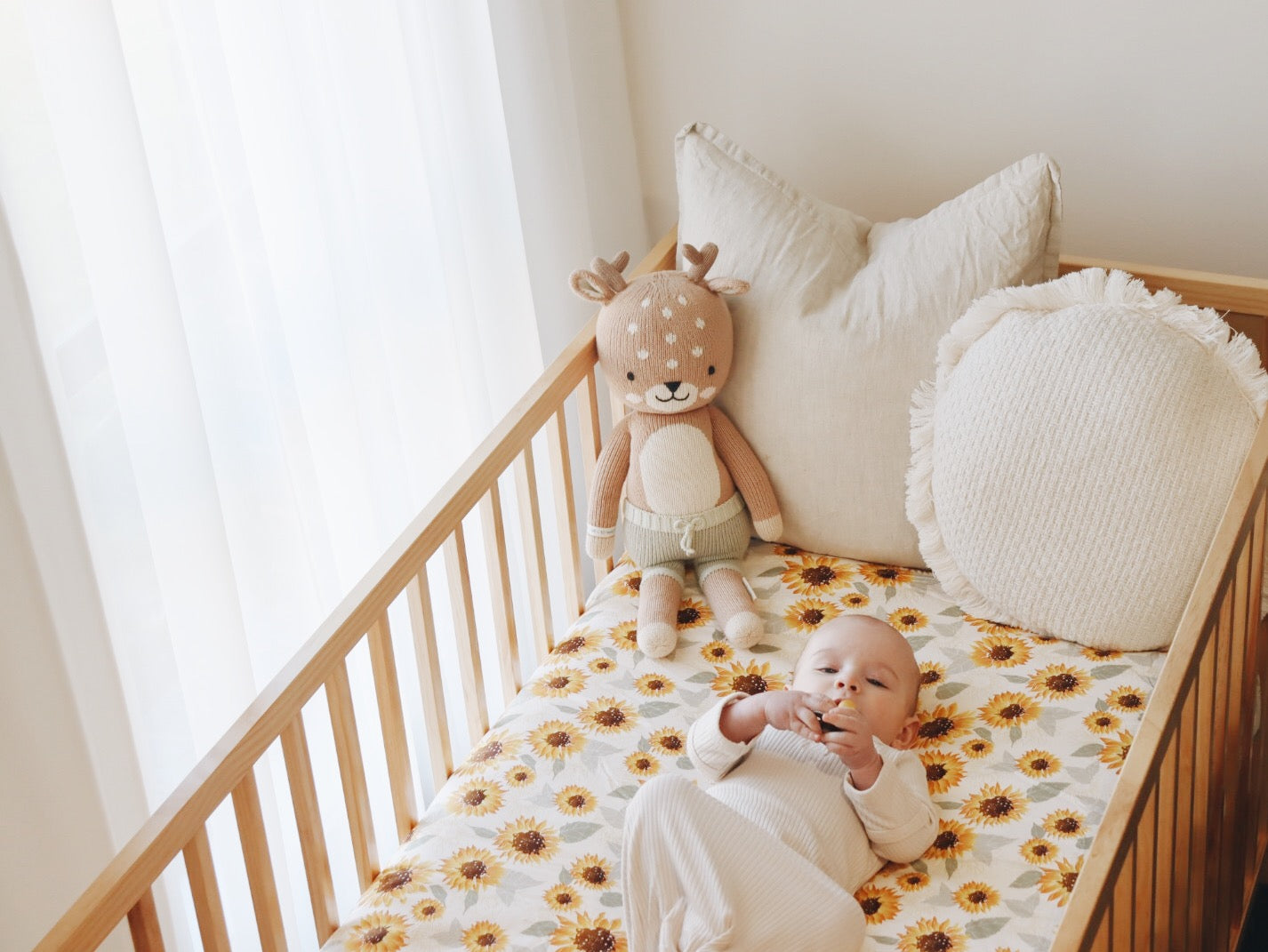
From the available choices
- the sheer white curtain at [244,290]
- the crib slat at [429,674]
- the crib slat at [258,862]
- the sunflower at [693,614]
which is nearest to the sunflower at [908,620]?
the sunflower at [693,614]

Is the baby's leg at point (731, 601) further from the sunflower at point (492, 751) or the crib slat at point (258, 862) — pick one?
the crib slat at point (258, 862)

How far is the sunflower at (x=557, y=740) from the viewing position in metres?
1.51

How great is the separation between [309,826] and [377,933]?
128 mm

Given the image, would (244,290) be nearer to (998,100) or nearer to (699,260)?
(699,260)

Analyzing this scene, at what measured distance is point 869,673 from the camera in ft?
4.70

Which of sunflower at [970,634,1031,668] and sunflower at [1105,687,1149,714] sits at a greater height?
sunflower at [970,634,1031,668]

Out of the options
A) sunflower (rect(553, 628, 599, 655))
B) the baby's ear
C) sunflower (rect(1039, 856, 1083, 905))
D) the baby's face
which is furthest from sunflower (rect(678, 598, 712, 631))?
sunflower (rect(1039, 856, 1083, 905))

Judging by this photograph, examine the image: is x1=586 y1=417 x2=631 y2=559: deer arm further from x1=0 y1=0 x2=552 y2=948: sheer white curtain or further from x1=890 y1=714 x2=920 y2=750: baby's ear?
x1=890 y1=714 x2=920 y2=750: baby's ear

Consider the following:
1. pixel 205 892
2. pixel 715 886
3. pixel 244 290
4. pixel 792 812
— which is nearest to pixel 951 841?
pixel 792 812

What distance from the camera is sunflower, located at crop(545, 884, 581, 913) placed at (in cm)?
133

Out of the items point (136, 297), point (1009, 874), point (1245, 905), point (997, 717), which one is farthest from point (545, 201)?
point (1245, 905)

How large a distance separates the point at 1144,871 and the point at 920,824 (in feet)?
0.77

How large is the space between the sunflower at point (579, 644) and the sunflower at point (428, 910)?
0.38 m

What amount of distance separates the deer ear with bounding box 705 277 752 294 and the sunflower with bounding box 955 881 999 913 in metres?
0.74
